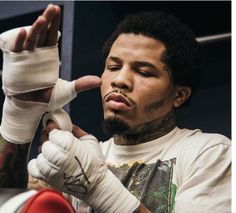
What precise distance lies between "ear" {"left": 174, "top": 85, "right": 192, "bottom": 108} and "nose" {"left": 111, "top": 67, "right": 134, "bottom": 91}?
0.15 m

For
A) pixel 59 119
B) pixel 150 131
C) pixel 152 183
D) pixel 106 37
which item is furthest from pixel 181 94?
pixel 106 37

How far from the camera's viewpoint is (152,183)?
1.03 meters

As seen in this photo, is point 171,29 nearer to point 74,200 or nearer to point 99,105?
point 74,200

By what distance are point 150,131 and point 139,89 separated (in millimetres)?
110

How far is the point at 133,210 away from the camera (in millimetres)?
865

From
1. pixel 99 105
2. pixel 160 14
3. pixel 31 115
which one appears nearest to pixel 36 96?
pixel 31 115

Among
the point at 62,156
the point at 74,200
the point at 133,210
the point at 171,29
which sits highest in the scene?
the point at 171,29

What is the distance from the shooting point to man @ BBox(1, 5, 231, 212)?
823 mm

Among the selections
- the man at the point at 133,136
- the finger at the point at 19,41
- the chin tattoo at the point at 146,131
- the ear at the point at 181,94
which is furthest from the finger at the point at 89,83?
the ear at the point at 181,94

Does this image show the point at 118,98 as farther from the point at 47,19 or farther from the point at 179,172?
the point at 47,19

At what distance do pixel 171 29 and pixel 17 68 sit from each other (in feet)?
1.58

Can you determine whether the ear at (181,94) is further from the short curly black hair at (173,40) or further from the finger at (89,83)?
the finger at (89,83)

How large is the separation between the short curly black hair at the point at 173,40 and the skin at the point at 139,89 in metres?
0.02

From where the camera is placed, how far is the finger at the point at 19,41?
0.78 meters
